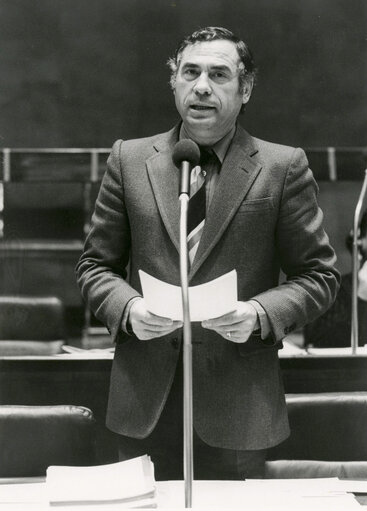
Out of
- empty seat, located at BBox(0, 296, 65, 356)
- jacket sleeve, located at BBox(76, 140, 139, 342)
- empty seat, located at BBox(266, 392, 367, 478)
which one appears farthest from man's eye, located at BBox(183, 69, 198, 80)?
empty seat, located at BBox(0, 296, 65, 356)

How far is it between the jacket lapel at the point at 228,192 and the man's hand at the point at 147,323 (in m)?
0.26

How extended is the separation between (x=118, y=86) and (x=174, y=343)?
1.52 meters

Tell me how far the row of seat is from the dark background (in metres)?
1.16

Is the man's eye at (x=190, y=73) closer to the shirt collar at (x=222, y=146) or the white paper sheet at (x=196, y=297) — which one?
the shirt collar at (x=222, y=146)

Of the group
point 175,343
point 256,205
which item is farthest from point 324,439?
point 256,205

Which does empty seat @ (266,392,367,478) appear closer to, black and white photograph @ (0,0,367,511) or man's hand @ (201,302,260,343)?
black and white photograph @ (0,0,367,511)

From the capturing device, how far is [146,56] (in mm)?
2785

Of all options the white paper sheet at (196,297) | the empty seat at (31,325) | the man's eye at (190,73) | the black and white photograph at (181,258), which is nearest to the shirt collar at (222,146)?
the black and white photograph at (181,258)

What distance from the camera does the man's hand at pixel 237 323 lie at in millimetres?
1433

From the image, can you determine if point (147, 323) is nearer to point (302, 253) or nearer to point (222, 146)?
point (302, 253)

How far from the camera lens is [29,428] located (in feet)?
6.24

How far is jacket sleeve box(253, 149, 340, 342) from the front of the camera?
166 cm

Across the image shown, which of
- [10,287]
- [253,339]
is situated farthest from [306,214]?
[10,287]

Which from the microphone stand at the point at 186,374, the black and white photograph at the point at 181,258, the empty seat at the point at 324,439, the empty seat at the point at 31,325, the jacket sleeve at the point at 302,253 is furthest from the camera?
the empty seat at the point at 31,325
